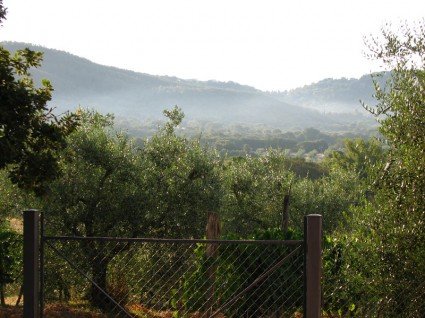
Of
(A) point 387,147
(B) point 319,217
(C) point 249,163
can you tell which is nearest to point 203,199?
(C) point 249,163

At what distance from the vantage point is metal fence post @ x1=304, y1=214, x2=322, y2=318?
23.2 ft

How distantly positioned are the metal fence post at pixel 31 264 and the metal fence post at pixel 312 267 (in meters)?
3.28

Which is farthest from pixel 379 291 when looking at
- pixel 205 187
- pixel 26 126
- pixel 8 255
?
pixel 205 187

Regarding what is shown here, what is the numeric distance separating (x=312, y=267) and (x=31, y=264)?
3409 millimetres

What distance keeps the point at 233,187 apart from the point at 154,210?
10.1 metres

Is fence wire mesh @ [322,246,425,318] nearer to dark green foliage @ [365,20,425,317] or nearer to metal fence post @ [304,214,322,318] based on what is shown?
dark green foliage @ [365,20,425,317]

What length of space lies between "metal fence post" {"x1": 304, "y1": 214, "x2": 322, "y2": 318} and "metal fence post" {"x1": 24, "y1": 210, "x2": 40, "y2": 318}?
3279 millimetres

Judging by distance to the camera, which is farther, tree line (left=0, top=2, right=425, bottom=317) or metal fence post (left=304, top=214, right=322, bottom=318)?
tree line (left=0, top=2, right=425, bottom=317)

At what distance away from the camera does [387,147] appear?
35.5 feet

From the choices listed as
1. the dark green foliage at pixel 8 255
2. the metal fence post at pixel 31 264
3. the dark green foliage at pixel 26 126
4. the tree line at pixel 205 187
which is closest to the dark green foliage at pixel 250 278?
the tree line at pixel 205 187

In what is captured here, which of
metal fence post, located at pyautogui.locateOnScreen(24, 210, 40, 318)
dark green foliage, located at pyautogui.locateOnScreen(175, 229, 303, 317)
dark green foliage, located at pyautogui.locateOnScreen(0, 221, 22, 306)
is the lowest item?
dark green foliage, located at pyautogui.locateOnScreen(0, 221, 22, 306)

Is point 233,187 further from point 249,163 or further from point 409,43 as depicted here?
point 409,43

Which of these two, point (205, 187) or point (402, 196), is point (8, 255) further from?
point (402, 196)

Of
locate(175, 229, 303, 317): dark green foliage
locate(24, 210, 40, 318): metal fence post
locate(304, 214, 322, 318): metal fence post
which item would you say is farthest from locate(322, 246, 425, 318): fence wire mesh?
locate(24, 210, 40, 318): metal fence post
